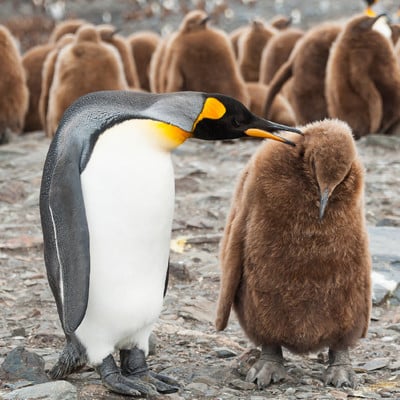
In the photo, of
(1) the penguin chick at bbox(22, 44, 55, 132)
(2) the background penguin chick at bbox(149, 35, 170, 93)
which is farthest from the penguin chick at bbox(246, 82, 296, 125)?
(1) the penguin chick at bbox(22, 44, 55, 132)

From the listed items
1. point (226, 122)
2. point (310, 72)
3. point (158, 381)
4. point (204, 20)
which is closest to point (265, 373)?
point (158, 381)

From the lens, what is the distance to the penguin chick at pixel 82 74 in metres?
8.19

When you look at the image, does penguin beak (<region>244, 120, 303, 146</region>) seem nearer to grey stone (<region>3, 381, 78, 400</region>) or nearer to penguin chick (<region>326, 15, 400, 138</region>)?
grey stone (<region>3, 381, 78, 400</region>)

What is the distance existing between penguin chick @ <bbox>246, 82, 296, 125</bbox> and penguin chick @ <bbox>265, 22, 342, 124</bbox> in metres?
0.16

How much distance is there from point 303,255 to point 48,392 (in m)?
0.97

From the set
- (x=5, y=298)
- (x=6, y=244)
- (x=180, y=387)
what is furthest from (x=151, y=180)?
(x=6, y=244)

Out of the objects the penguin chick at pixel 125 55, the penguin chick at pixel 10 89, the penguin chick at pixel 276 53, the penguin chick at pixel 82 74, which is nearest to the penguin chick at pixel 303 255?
the penguin chick at pixel 82 74

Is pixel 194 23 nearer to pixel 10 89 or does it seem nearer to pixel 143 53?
pixel 10 89

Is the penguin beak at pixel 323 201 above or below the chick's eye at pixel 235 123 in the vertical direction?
below

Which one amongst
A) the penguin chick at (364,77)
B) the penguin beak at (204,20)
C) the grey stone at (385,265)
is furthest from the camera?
the penguin beak at (204,20)

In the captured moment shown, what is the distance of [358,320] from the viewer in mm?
3441

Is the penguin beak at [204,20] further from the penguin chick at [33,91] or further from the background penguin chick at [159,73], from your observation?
the penguin chick at [33,91]

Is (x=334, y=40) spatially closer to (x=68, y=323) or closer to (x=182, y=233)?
(x=182, y=233)

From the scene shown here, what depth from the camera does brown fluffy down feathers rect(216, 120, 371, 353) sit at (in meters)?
3.33
